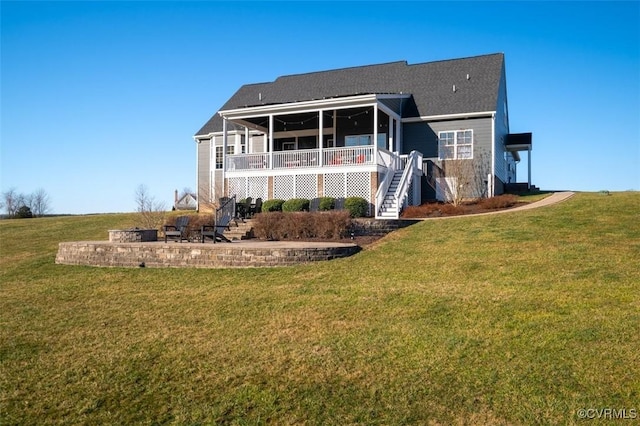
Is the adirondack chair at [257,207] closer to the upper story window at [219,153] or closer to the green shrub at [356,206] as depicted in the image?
the green shrub at [356,206]

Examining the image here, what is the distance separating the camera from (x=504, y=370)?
6.37 m

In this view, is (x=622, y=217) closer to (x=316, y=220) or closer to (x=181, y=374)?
(x=316, y=220)

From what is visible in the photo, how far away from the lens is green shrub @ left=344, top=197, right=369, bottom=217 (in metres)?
19.6

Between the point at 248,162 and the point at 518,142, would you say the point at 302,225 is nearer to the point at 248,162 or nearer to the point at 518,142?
the point at 248,162

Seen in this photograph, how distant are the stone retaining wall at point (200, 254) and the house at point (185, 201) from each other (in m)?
17.5

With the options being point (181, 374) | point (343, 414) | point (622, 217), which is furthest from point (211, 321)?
point (622, 217)

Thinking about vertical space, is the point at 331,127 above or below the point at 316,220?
above

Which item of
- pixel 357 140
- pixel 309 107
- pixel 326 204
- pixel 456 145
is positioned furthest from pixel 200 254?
pixel 456 145

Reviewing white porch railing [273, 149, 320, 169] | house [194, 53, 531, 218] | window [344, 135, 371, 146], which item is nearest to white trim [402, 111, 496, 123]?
house [194, 53, 531, 218]

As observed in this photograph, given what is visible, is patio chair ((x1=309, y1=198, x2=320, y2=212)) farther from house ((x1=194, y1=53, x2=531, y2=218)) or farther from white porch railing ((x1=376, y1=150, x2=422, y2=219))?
white porch railing ((x1=376, y1=150, x2=422, y2=219))

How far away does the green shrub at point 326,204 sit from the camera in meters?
20.3

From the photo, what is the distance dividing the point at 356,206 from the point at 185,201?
17624 mm

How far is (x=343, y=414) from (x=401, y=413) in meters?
0.62

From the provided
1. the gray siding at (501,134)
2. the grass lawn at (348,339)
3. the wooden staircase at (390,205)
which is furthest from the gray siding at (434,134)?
the grass lawn at (348,339)
